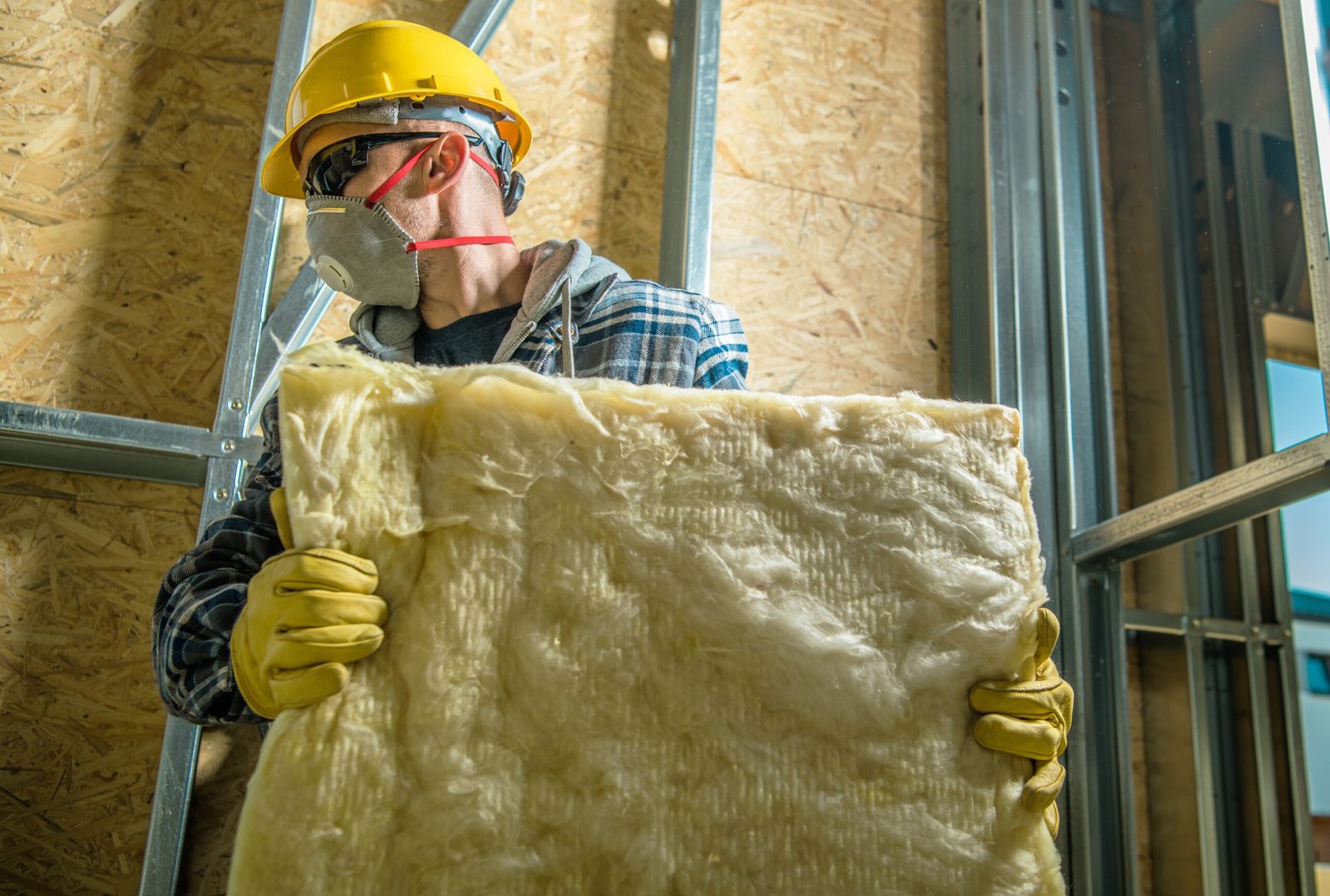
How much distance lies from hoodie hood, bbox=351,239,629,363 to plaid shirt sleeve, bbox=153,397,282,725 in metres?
0.50

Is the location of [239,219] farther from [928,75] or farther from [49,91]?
[928,75]

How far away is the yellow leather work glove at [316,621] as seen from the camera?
96 cm

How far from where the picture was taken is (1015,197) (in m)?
2.79

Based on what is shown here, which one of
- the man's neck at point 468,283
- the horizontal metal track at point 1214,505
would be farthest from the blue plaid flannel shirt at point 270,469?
the horizontal metal track at point 1214,505

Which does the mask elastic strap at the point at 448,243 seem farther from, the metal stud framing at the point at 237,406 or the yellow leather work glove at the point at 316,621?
the yellow leather work glove at the point at 316,621

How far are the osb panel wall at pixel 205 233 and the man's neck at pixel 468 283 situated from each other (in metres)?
0.62

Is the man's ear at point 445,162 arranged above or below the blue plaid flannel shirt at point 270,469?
above

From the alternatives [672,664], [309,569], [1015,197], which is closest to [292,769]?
[309,569]

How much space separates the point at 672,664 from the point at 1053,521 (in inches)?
70.1

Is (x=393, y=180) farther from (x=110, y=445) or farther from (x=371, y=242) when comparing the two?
(x=110, y=445)

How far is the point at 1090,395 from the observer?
2684 mm

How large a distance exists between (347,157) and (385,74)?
0.17 meters

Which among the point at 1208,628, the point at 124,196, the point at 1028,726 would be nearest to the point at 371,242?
the point at 124,196

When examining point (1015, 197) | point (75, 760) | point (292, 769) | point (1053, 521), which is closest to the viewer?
point (292, 769)
